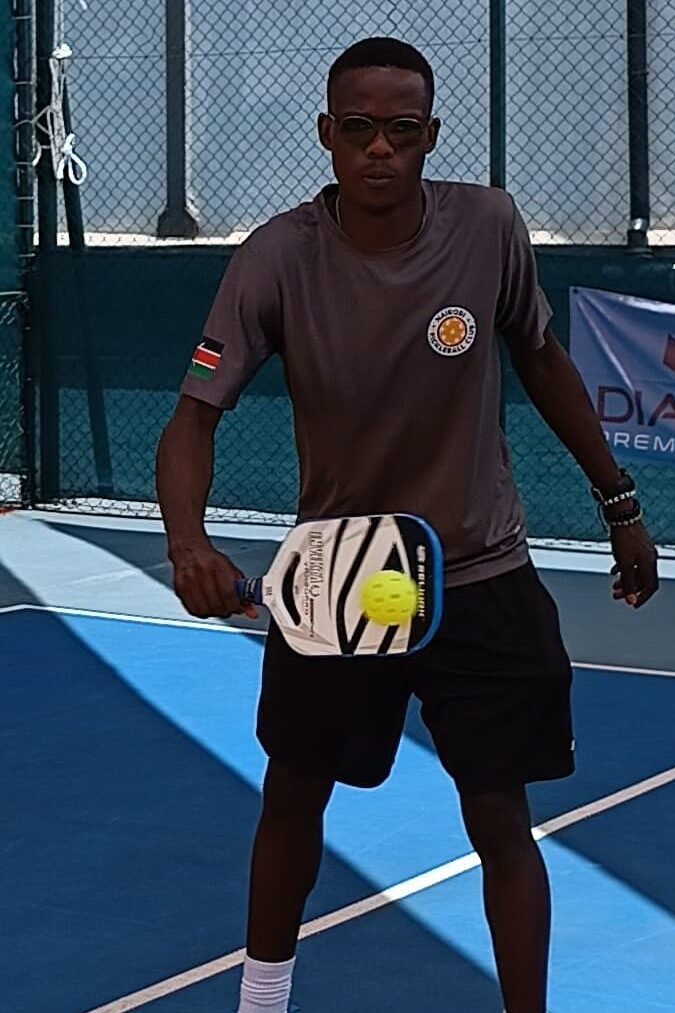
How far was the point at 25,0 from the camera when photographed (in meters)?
10.6

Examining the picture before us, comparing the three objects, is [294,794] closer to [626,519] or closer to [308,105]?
[626,519]

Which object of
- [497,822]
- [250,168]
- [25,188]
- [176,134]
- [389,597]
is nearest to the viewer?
[389,597]

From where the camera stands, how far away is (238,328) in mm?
3375

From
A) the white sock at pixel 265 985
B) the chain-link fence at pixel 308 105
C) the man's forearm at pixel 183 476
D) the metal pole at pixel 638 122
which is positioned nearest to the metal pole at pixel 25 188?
the chain-link fence at pixel 308 105

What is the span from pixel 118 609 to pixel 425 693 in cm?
466

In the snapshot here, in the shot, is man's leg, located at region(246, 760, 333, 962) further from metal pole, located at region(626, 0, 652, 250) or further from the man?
metal pole, located at region(626, 0, 652, 250)

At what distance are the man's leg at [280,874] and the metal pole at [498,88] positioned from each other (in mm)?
6391

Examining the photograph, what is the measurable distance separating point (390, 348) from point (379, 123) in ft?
1.19

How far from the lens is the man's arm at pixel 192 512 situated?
3.23 meters

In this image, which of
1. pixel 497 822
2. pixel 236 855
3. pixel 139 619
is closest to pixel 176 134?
pixel 139 619

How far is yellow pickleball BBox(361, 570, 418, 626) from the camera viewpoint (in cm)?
320

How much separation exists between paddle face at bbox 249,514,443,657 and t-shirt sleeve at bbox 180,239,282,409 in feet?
0.95

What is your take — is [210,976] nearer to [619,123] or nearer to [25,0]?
[25,0]

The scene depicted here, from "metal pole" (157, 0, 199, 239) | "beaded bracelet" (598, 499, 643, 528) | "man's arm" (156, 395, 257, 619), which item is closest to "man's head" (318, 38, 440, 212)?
"man's arm" (156, 395, 257, 619)
